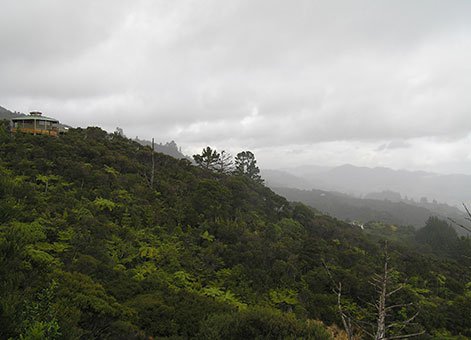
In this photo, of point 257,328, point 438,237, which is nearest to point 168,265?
point 257,328

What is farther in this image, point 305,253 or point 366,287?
point 305,253

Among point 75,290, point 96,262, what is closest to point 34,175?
point 96,262

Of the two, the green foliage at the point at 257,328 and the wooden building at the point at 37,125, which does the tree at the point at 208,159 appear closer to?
Answer: the wooden building at the point at 37,125

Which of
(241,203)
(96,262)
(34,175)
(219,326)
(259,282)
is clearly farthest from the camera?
(241,203)

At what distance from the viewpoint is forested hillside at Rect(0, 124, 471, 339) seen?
7.38 meters

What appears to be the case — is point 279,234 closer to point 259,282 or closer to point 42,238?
point 259,282

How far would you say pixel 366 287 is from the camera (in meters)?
14.9

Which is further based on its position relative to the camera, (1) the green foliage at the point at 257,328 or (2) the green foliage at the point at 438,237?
(2) the green foliage at the point at 438,237

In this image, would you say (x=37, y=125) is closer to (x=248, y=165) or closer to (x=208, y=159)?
(x=208, y=159)

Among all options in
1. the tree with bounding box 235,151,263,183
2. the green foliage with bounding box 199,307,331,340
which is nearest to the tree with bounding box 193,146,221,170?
the tree with bounding box 235,151,263,183

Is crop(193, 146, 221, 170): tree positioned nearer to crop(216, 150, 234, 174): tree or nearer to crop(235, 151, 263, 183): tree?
crop(216, 150, 234, 174): tree

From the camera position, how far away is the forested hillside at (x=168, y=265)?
7.38 metres

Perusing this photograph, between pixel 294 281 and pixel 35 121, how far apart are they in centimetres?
2782

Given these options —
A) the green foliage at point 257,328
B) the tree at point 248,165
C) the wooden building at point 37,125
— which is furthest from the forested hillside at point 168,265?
the tree at point 248,165
